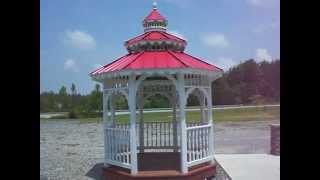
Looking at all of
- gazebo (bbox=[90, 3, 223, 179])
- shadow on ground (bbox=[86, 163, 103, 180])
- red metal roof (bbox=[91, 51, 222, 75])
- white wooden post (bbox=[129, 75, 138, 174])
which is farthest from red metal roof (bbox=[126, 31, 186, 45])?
shadow on ground (bbox=[86, 163, 103, 180])

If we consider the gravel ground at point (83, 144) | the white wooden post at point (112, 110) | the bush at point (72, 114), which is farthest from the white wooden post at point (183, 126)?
the bush at point (72, 114)

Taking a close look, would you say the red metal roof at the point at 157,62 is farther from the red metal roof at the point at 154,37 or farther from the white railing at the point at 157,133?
Answer: the white railing at the point at 157,133

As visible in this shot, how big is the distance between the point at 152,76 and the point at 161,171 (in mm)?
1585

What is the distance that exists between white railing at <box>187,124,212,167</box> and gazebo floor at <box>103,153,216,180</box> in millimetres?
137

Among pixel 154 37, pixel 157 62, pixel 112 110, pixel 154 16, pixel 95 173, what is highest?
pixel 154 16

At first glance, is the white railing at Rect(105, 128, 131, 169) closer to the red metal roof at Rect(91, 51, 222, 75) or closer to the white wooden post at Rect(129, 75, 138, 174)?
the white wooden post at Rect(129, 75, 138, 174)

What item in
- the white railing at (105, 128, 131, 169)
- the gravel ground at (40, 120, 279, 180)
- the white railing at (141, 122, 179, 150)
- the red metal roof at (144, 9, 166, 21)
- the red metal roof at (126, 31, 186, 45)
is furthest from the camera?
the gravel ground at (40, 120, 279, 180)

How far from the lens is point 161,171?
6.35 m

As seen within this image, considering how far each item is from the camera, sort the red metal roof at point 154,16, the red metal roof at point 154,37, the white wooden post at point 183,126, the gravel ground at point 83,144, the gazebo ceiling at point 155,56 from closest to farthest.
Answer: the gazebo ceiling at point 155,56
the white wooden post at point 183,126
the red metal roof at point 154,37
the red metal roof at point 154,16
the gravel ground at point 83,144

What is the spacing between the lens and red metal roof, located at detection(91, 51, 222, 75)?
5945 millimetres

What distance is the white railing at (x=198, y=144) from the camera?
6297 mm

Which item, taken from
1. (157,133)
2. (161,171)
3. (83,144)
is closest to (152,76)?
(161,171)

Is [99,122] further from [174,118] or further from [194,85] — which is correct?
[194,85]

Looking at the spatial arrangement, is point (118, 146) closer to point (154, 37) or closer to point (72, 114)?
point (154, 37)
